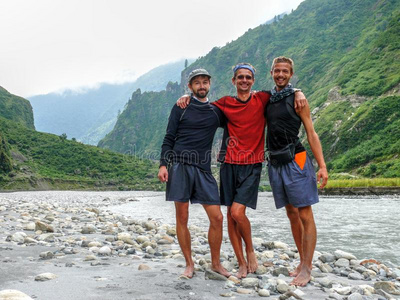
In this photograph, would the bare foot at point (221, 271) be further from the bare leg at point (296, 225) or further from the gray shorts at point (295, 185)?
the gray shorts at point (295, 185)

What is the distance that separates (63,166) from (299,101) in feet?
318

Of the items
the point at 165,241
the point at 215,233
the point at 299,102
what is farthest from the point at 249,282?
the point at 165,241

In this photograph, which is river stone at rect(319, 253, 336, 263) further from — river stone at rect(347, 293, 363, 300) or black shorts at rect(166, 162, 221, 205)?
black shorts at rect(166, 162, 221, 205)

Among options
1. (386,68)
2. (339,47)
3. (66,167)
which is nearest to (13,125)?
(66,167)

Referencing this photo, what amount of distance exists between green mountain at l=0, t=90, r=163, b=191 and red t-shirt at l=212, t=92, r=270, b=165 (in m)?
68.1

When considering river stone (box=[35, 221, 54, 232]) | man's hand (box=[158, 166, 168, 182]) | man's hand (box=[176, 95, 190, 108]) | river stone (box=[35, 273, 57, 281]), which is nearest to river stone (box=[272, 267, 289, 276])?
man's hand (box=[158, 166, 168, 182])

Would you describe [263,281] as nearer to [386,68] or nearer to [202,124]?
[202,124]

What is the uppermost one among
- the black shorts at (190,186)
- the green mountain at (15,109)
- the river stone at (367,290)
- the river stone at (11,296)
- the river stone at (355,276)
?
the green mountain at (15,109)

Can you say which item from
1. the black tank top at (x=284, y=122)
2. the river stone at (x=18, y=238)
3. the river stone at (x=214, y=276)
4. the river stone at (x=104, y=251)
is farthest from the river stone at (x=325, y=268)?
the river stone at (x=18, y=238)

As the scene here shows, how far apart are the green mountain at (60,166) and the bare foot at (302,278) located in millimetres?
68628

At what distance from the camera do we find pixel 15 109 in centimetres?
15250

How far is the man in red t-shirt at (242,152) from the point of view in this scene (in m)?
5.05

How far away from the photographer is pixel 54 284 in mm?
4180

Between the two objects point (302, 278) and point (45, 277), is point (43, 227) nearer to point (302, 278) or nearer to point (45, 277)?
point (45, 277)
